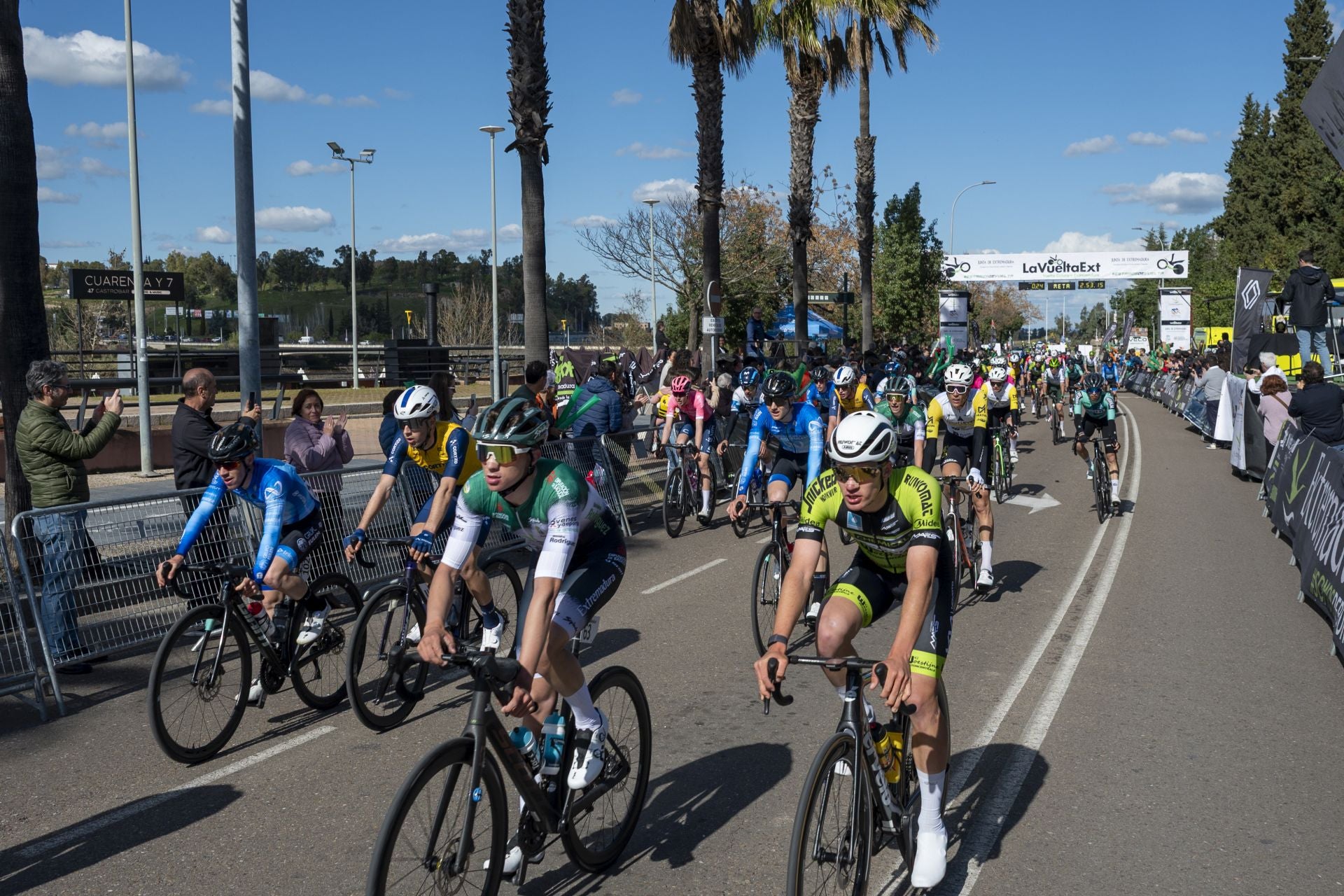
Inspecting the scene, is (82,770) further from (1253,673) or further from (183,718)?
(1253,673)

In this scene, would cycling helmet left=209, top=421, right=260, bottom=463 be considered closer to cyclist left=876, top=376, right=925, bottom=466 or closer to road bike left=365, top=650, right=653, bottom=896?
road bike left=365, top=650, right=653, bottom=896

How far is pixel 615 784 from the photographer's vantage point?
475 cm

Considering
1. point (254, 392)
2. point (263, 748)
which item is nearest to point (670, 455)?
point (254, 392)

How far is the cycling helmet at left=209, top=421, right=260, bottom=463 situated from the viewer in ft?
20.6

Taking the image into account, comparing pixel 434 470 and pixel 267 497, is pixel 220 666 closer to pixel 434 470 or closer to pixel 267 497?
pixel 267 497

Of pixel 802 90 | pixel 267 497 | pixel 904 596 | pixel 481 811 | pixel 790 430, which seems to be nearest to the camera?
pixel 481 811

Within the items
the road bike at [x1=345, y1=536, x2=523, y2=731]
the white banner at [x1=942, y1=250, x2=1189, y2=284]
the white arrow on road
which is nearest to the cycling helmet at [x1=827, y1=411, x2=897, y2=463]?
the road bike at [x1=345, y1=536, x2=523, y2=731]

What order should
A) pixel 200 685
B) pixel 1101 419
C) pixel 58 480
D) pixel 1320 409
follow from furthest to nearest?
1. pixel 1101 419
2. pixel 1320 409
3. pixel 58 480
4. pixel 200 685

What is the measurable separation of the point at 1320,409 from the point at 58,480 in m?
14.2

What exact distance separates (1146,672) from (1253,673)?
0.71m

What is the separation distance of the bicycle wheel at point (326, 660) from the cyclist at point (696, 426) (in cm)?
735

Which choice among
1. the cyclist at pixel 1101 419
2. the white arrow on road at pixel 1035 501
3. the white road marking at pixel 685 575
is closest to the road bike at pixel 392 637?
the white road marking at pixel 685 575

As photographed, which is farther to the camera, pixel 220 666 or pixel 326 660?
pixel 326 660

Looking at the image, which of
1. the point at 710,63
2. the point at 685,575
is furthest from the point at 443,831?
the point at 710,63
